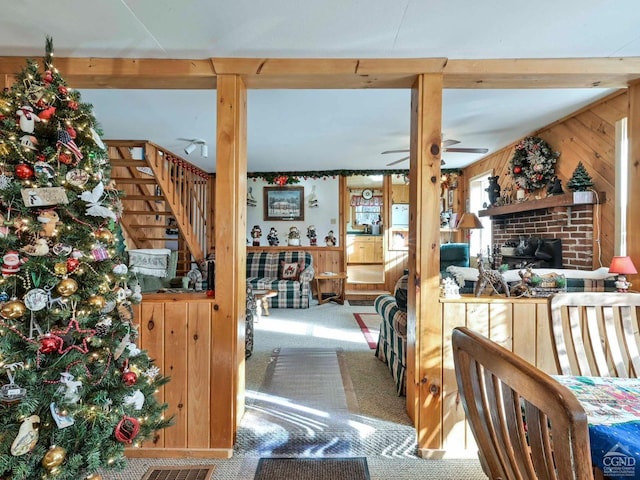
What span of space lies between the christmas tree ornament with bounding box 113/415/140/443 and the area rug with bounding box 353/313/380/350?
95.3 inches

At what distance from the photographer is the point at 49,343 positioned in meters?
1.32

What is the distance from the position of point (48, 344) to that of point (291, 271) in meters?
4.33

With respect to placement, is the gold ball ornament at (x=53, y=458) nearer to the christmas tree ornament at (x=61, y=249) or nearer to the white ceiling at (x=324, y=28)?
the christmas tree ornament at (x=61, y=249)

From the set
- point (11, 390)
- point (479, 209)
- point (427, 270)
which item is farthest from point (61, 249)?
point (479, 209)

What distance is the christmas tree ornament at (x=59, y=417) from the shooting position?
1290 millimetres

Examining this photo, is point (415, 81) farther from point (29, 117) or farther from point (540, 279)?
point (29, 117)

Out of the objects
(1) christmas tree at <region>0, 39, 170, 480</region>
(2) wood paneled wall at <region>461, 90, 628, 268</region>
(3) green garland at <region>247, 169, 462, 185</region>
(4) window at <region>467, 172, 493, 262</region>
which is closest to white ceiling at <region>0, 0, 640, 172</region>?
(1) christmas tree at <region>0, 39, 170, 480</region>

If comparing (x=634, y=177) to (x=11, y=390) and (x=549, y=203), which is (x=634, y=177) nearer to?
(x=549, y=203)

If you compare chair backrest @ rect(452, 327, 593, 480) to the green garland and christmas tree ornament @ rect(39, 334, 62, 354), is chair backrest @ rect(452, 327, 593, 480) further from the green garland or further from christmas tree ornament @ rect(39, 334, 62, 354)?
the green garland

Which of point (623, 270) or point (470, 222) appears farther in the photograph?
point (470, 222)

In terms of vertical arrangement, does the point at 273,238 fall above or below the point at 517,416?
above

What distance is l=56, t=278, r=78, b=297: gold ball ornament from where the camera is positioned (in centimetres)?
133

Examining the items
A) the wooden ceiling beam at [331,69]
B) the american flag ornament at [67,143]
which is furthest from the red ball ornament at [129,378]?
the wooden ceiling beam at [331,69]

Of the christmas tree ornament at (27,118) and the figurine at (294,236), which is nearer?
the christmas tree ornament at (27,118)
